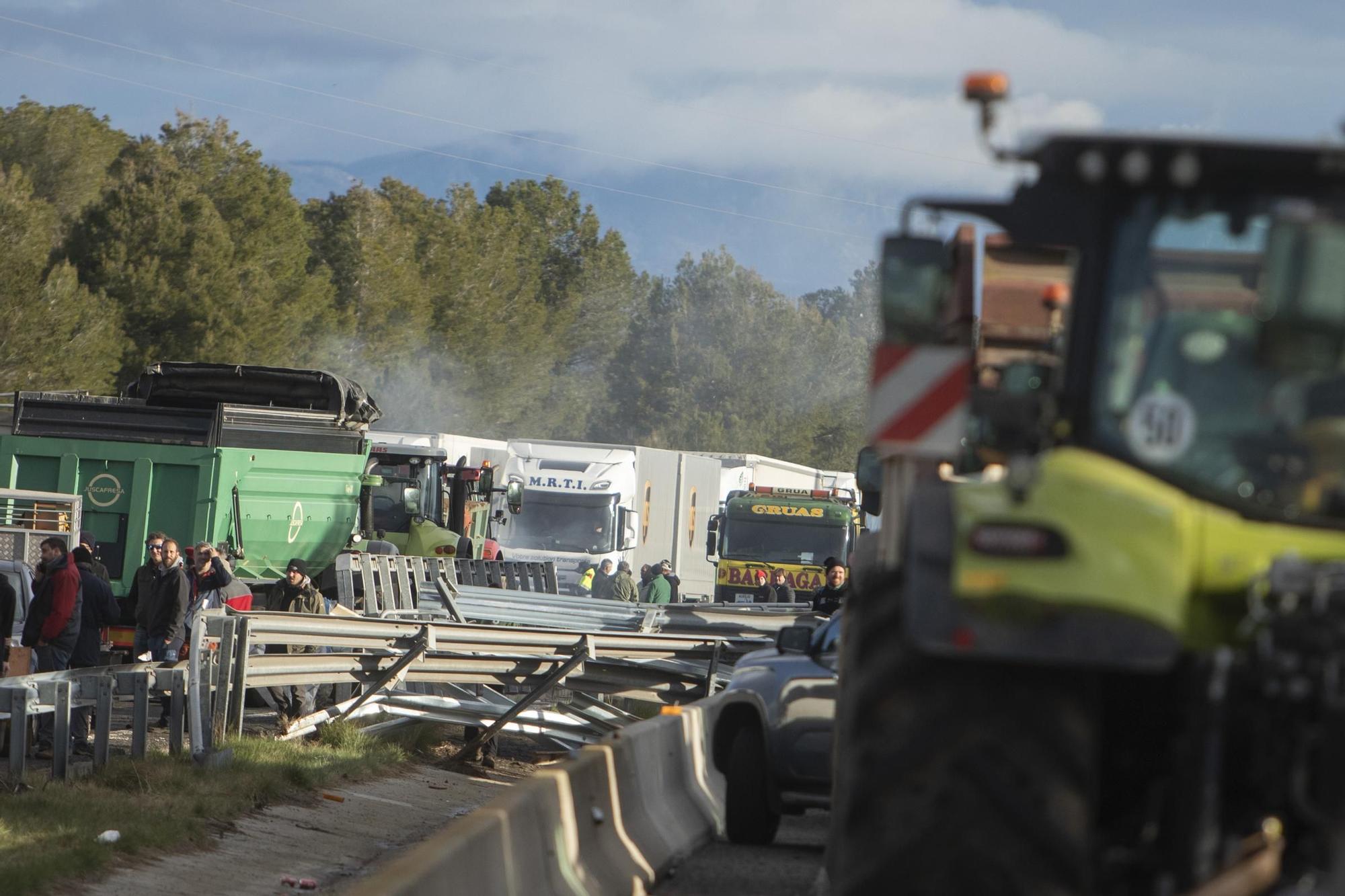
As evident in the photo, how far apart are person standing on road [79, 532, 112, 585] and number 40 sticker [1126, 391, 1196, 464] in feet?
43.2

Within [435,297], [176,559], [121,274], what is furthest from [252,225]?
[176,559]

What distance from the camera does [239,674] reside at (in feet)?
45.0

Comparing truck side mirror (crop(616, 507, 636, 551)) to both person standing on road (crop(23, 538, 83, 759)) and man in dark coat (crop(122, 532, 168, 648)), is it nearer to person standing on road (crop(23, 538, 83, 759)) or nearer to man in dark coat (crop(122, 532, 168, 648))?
man in dark coat (crop(122, 532, 168, 648))

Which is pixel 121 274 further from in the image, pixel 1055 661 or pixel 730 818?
pixel 1055 661

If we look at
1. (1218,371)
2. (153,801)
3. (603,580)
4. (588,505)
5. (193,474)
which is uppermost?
(1218,371)

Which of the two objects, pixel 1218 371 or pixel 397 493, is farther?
pixel 397 493

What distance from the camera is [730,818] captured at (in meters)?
11.0

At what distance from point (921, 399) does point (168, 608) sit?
489 inches

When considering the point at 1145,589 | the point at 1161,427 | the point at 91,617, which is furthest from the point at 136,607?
the point at 1145,589

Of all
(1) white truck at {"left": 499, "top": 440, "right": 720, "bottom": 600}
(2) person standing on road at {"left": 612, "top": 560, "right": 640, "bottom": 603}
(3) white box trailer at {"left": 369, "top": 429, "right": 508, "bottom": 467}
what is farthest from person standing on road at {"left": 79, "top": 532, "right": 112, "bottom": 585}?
(1) white truck at {"left": 499, "top": 440, "right": 720, "bottom": 600}

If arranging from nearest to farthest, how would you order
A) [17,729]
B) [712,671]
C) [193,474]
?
[17,729]
[712,671]
[193,474]

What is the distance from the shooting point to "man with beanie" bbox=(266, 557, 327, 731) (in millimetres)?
15633

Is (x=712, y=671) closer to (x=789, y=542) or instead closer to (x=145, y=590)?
(x=145, y=590)

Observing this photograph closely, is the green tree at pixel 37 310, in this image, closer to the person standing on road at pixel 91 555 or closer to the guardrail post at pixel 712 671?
the person standing on road at pixel 91 555
